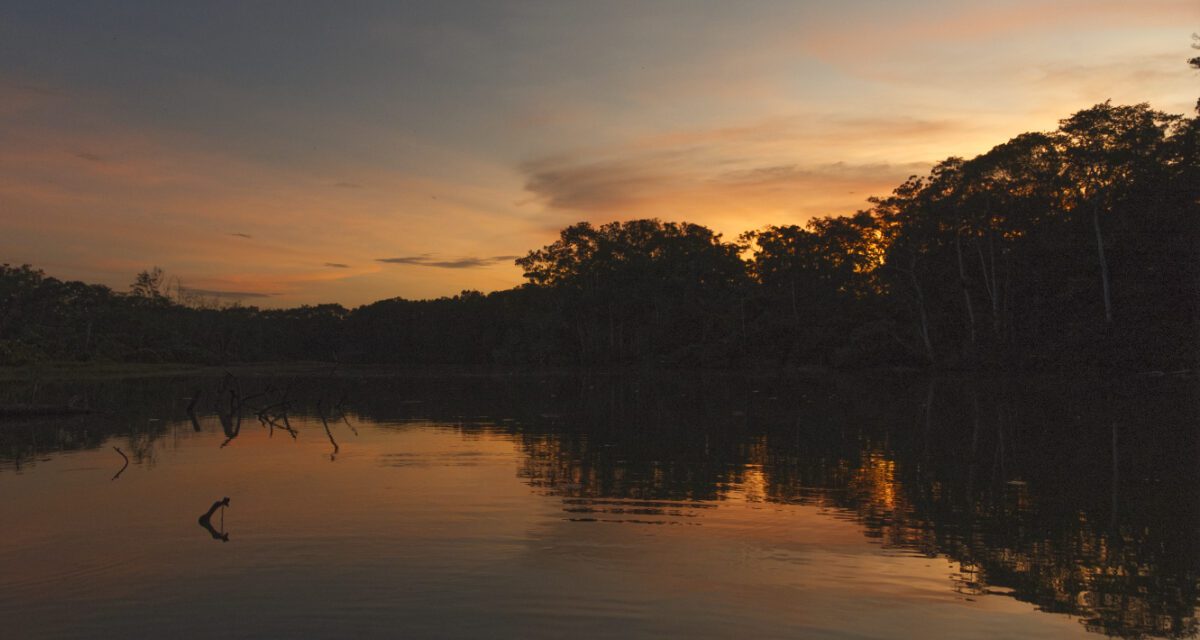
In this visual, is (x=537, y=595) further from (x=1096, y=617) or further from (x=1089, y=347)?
(x=1089, y=347)

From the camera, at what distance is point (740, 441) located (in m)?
24.8

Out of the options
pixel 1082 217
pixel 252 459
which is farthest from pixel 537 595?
pixel 1082 217

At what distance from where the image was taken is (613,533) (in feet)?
42.7

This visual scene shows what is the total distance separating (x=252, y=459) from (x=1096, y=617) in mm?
20034

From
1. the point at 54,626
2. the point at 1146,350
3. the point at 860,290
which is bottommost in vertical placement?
the point at 54,626

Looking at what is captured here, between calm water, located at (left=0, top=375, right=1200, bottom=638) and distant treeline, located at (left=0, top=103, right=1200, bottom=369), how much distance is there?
36.3 m

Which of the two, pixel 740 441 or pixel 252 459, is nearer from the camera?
pixel 252 459

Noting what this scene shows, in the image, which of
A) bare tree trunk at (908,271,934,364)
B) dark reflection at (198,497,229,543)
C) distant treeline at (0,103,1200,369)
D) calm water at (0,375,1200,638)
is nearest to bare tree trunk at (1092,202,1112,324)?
distant treeline at (0,103,1200,369)

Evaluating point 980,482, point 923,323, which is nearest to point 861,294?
point 923,323

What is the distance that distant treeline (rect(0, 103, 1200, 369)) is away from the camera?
5734 centimetres

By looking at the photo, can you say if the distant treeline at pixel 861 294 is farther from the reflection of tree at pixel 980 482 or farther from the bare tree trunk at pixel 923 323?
the reflection of tree at pixel 980 482

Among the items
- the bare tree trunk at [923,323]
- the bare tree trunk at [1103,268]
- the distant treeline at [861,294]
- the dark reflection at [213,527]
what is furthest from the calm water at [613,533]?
the bare tree trunk at [923,323]

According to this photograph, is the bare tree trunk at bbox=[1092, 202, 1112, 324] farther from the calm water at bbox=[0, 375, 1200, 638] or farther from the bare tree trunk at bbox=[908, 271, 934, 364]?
the calm water at bbox=[0, 375, 1200, 638]

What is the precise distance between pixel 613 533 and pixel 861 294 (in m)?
81.7
